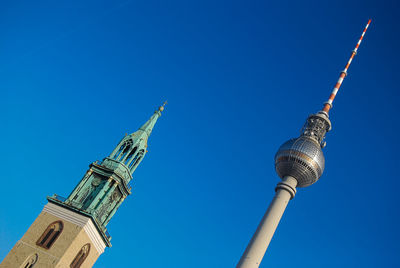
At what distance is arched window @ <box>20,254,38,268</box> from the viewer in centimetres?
4119

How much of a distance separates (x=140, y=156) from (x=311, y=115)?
27908 millimetres

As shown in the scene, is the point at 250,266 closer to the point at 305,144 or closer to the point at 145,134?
the point at 305,144

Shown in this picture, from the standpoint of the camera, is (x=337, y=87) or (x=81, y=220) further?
(x=337, y=87)

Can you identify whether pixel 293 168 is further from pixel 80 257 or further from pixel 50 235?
pixel 50 235

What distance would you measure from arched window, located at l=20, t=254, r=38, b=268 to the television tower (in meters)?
21.4

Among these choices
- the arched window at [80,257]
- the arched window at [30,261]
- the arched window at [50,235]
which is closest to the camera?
the arched window at [30,261]

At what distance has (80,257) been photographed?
1757 inches

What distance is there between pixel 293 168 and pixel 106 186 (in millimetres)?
25115

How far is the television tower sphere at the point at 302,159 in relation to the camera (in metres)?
54.4

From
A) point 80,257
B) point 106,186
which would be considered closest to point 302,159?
point 106,186

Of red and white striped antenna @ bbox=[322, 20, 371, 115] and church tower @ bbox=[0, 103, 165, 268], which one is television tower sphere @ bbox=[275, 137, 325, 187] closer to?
red and white striped antenna @ bbox=[322, 20, 371, 115]

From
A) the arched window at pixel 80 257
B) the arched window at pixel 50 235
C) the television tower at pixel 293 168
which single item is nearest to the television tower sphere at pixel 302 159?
the television tower at pixel 293 168

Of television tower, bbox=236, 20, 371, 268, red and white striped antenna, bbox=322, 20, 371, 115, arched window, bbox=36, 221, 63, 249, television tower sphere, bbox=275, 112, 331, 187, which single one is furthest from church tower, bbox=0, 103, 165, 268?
red and white striped antenna, bbox=322, 20, 371, 115

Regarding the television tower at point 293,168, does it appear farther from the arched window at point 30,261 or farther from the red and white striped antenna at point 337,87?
the arched window at point 30,261
